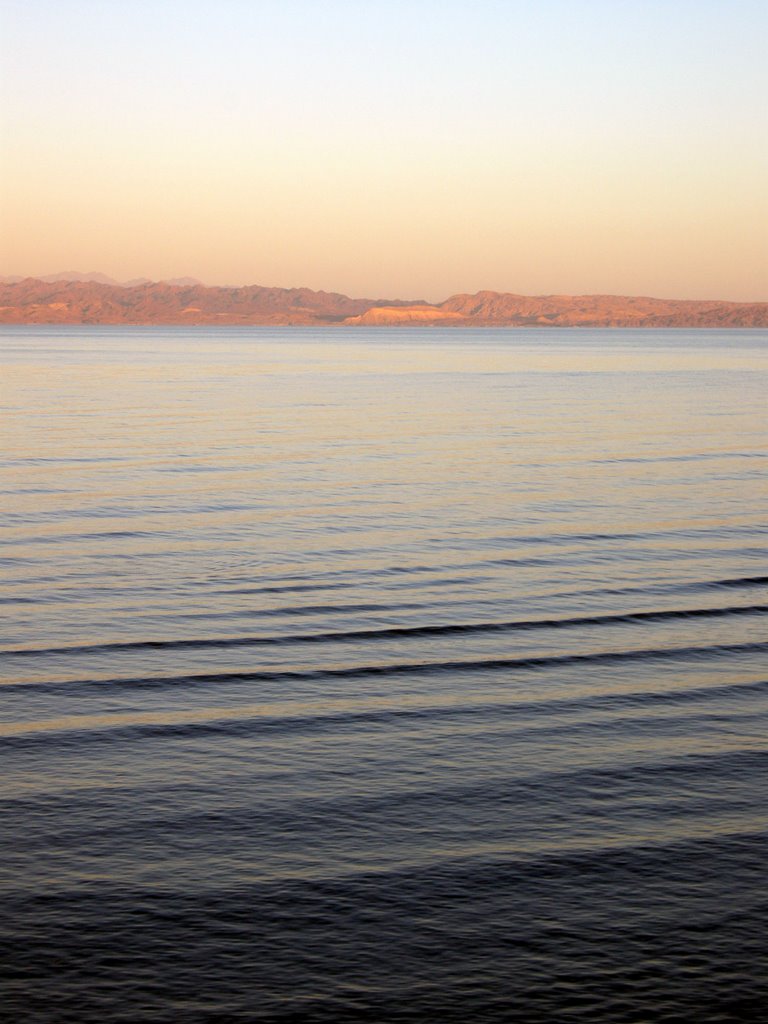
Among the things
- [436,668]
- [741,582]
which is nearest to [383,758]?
[436,668]

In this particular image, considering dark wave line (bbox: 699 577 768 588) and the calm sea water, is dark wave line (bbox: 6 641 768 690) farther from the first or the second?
dark wave line (bbox: 699 577 768 588)

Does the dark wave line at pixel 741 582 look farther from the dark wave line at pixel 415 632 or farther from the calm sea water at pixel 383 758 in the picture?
the dark wave line at pixel 415 632

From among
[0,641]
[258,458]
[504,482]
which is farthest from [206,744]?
[258,458]

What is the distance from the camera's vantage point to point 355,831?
10.5 m

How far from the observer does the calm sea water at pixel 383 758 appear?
8328 millimetres

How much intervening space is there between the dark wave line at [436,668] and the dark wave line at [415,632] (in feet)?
4.31

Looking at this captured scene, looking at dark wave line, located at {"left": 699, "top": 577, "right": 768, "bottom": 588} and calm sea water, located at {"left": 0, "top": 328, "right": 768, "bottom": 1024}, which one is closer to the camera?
calm sea water, located at {"left": 0, "top": 328, "right": 768, "bottom": 1024}

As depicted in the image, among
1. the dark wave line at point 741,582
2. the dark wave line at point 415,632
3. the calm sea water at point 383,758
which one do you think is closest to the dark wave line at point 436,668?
the calm sea water at point 383,758

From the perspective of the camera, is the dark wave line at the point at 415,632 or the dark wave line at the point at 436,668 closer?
the dark wave line at the point at 436,668

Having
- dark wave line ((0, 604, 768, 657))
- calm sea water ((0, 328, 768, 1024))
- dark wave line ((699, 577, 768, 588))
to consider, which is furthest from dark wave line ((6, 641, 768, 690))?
dark wave line ((699, 577, 768, 588))

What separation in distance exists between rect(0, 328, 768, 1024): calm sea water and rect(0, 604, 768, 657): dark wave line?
83mm

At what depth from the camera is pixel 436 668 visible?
15.5 metres

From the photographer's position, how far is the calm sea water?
833 cm

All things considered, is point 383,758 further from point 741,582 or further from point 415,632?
point 741,582
